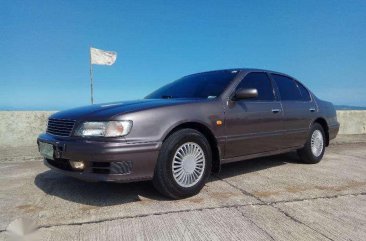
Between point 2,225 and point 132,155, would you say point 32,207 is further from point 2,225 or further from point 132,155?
point 132,155

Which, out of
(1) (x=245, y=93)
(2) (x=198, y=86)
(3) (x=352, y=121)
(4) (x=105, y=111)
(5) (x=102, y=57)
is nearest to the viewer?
(4) (x=105, y=111)

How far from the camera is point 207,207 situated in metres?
3.22

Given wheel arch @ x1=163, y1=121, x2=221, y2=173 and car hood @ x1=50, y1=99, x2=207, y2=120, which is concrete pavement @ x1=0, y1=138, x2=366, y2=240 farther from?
car hood @ x1=50, y1=99, x2=207, y2=120

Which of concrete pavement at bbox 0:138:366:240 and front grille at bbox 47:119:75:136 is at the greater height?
front grille at bbox 47:119:75:136

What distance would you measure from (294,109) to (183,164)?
2.45 metres

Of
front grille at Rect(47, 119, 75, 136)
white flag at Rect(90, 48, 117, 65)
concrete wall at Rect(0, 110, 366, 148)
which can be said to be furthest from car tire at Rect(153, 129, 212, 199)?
white flag at Rect(90, 48, 117, 65)

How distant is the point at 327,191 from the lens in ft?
12.6

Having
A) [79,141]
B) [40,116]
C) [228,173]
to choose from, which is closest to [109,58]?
[40,116]

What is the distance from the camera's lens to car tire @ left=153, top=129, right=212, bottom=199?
11.0ft

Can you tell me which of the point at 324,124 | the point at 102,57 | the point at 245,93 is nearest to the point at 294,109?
the point at 324,124

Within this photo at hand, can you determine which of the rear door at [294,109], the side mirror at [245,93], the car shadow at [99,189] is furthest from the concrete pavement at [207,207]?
the side mirror at [245,93]

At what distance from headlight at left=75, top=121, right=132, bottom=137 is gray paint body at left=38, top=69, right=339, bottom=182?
0.05m

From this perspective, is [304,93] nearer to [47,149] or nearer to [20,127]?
[47,149]

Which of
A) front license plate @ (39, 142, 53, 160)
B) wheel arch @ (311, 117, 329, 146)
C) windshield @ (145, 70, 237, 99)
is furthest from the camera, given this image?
wheel arch @ (311, 117, 329, 146)
